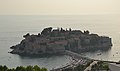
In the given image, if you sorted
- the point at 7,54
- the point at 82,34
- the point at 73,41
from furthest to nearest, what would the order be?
the point at 82,34 → the point at 73,41 → the point at 7,54

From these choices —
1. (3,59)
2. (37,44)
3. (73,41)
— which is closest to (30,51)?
(37,44)

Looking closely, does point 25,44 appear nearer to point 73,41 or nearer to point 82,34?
point 73,41

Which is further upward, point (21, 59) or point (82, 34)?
point (82, 34)

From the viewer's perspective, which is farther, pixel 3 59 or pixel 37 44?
pixel 37 44

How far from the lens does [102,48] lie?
3203 centimetres

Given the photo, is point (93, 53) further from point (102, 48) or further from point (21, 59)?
point (21, 59)

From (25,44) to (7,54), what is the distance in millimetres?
2172

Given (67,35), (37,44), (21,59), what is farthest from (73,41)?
(21,59)

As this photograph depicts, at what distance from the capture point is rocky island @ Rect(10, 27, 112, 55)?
1132 inches

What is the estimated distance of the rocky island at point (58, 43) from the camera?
28750mm

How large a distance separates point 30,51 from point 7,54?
7.60ft

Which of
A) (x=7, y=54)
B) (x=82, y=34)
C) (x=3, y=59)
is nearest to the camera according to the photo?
(x=3, y=59)

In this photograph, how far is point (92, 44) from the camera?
106 feet

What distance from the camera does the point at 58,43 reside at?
2961cm
